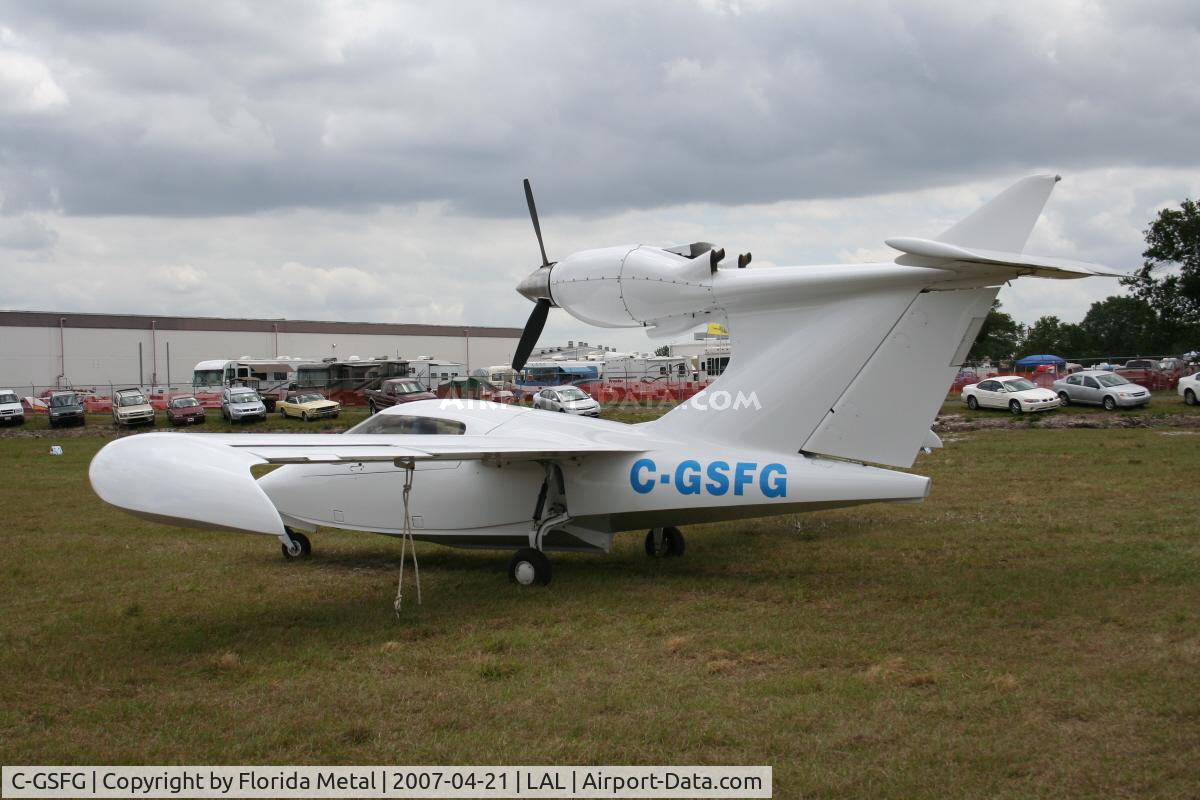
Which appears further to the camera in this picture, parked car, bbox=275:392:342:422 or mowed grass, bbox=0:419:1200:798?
parked car, bbox=275:392:342:422

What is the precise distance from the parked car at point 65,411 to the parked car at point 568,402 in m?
20.5

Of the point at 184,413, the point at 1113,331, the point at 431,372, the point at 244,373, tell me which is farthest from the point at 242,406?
the point at 1113,331

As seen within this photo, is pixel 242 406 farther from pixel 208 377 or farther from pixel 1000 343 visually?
pixel 1000 343

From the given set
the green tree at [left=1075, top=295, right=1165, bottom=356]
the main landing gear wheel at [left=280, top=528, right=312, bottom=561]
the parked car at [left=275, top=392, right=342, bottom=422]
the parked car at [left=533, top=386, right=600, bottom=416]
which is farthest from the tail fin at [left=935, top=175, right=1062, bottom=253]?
the green tree at [left=1075, top=295, right=1165, bottom=356]

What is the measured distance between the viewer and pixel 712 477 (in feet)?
33.9

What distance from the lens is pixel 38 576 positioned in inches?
461

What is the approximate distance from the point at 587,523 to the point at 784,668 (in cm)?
435

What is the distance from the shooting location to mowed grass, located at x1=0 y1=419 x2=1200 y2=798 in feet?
19.3

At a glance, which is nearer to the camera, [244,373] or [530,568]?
[530,568]

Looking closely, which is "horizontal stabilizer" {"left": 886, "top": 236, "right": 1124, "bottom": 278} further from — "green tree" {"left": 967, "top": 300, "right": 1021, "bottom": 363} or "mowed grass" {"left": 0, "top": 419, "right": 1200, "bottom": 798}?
"green tree" {"left": 967, "top": 300, "right": 1021, "bottom": 363}

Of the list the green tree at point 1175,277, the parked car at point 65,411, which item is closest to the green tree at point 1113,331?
the green tree at point 1175,277

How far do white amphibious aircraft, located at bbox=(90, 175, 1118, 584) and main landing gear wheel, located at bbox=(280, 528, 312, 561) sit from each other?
2.34 ft

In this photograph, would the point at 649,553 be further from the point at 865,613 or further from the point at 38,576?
the point at 38,576

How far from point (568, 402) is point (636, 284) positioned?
2722 cm
